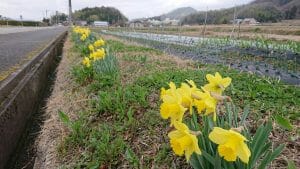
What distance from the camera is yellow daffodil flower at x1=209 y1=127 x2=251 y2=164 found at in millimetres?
1219

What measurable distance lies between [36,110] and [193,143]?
370cm

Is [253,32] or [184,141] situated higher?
[184,141]

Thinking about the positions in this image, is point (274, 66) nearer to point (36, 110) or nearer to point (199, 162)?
point (36, 110)

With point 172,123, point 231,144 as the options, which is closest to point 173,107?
point 172,123

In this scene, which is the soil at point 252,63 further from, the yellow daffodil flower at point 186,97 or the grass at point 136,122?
the yellow daffodil flower at point 186,97

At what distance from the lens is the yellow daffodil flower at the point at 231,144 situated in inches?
48.0

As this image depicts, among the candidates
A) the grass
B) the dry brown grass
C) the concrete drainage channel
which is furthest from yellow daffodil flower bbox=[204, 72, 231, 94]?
the concrete drainage channel

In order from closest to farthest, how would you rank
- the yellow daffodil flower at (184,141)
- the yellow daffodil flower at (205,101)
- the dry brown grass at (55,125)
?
the yellow daffodil flower at (184,141) → the yellow daffodil flower at (205,101) → the dry brown grass at (55,125)

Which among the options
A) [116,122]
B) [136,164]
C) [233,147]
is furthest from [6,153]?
[233,147]

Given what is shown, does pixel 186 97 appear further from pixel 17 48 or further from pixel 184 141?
pixel 17 48

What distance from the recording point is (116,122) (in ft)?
10.2

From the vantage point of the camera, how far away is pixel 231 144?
1221mm

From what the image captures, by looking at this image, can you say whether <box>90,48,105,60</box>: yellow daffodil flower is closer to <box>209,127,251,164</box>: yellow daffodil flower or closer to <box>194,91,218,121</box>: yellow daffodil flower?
<box>194,91,218,121</box>: yellow daffodil flower

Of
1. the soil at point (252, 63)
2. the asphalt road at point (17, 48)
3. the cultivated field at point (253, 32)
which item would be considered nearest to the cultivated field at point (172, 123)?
the soil at point (252, 63)
